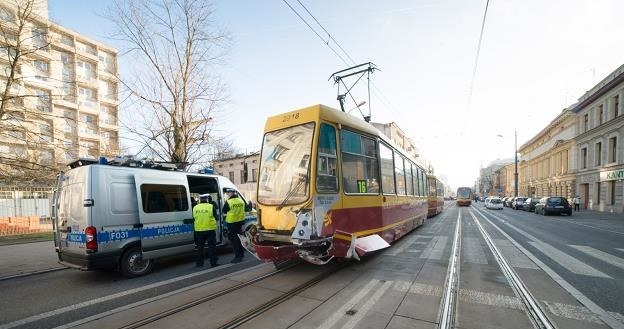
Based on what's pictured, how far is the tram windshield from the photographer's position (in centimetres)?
582

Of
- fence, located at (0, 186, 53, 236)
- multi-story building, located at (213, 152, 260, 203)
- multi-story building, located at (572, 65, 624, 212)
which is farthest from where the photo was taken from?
multi-story building, located at (213, 152, 260, 203)

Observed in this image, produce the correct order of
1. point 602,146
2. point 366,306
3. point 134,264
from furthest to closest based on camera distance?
point 602,146 → point 134,264 → point 366,306

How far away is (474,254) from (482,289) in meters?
3.26

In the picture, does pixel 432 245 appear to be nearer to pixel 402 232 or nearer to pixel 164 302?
pixel 402 232

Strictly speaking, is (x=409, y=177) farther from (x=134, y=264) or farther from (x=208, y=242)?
(x=134, y=264)

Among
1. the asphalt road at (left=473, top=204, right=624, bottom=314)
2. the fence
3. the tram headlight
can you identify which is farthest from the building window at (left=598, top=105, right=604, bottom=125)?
the fence

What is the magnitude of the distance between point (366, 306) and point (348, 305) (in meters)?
0.27

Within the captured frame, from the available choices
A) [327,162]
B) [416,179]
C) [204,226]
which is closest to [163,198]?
[204,226]

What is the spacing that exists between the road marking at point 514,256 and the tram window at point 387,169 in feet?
10.7

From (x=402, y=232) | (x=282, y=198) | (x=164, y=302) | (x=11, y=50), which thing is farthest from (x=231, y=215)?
(x=11, y=50)

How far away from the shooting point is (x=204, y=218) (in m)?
7.16

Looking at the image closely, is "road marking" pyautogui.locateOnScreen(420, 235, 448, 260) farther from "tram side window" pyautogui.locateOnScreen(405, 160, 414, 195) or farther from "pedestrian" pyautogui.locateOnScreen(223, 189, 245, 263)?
"pedestrian" pyautogui.locateOnScreen(223, 189, 245, 263)

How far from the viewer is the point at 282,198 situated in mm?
5977

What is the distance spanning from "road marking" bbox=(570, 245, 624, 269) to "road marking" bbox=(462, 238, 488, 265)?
260 centimetres
